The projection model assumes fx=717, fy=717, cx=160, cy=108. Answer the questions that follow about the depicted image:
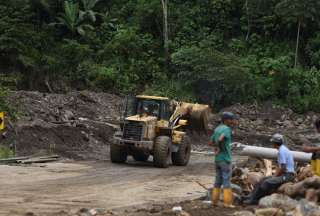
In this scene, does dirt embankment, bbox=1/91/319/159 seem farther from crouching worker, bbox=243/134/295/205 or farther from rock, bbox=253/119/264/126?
crouching worker, bbox=243/134/295/205

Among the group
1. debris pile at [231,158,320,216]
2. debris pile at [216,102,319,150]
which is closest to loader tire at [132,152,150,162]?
debris pile at [231,158,320,216]

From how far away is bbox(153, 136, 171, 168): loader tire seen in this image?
24969mm

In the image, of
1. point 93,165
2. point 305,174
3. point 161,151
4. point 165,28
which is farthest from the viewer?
point 165,28

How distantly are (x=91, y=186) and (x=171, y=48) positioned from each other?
103 ft

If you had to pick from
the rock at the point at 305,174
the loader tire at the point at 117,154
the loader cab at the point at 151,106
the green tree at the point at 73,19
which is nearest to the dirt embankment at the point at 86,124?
the loader tire at the point at 117,154

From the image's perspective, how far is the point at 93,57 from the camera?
4950cm

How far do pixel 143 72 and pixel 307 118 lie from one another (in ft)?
39.6

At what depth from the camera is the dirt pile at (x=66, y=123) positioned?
28688mm

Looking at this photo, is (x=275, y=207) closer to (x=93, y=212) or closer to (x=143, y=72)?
(x=93, y=212)

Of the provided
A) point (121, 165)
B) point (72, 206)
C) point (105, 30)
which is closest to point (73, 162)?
point (121, 165)

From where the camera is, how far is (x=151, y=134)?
25.4 metres

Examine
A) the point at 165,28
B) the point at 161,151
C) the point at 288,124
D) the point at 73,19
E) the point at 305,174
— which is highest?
the point at 73,19

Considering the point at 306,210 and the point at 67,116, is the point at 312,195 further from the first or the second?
the point at 67,116

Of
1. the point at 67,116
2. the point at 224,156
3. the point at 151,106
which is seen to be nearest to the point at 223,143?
the point at 224,156
